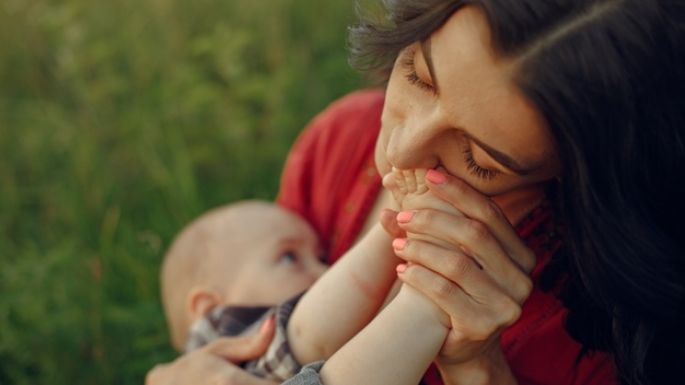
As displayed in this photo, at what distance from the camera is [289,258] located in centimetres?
210

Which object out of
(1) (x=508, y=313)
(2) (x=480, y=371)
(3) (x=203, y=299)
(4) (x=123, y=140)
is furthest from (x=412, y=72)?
(4) (x=123, y=140)

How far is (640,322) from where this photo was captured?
1.47 m

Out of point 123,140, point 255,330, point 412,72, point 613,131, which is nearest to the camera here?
point 613,131

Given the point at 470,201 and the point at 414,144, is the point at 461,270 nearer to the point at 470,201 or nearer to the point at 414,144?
the point at 470,201

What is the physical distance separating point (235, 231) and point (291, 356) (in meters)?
0.50

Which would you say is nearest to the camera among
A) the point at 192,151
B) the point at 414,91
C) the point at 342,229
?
the point at 414,91

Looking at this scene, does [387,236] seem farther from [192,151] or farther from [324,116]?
[192,151]

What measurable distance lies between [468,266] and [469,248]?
29mm

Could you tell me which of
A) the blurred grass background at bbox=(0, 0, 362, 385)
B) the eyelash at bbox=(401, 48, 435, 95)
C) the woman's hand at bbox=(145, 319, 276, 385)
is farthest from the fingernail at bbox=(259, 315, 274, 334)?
the blurred grass background at bbox=(0, 0, 362, 385)

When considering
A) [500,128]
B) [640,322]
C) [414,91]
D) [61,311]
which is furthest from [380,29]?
[61,311]

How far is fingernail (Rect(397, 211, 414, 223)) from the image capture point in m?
1.51

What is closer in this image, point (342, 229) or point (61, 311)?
point (342, 229)

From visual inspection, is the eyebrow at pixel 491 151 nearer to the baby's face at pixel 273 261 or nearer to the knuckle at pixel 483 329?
the knuckle at pixel 483 329

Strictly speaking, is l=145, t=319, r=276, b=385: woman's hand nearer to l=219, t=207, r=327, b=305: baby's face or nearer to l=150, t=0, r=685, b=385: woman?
l=219, t=207, r=327, b=305: baby's face
